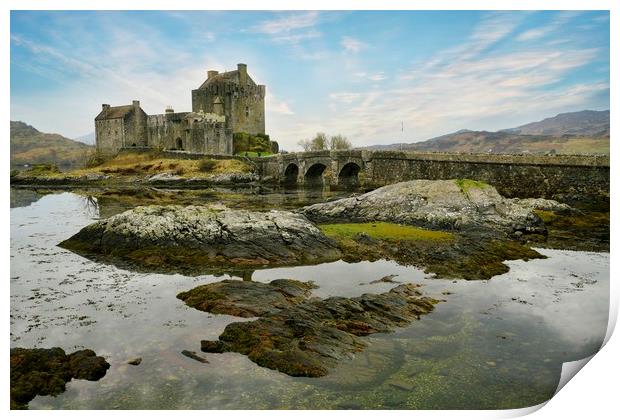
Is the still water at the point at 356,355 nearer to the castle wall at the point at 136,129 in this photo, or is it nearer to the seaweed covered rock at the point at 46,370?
the seaweed covered rock at the point at 46,370

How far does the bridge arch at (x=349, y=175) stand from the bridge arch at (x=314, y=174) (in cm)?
275

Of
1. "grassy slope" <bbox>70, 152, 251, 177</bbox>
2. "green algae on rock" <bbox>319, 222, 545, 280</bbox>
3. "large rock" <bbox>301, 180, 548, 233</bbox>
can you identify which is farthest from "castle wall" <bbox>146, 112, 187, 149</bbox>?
"green algae on rock" <bbox>319, 222, 545, 280</bbox>

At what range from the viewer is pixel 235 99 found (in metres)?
55.8

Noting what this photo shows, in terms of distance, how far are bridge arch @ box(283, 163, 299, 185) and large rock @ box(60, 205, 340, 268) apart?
3166 cm

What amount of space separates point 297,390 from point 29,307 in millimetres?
6820

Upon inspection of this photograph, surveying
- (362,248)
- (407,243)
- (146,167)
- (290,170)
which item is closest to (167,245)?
(362,248)

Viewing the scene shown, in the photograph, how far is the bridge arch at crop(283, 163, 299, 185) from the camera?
158 feet

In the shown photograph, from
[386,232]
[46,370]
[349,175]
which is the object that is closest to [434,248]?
[386,232]

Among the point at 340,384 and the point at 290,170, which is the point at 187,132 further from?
the point at 340,384

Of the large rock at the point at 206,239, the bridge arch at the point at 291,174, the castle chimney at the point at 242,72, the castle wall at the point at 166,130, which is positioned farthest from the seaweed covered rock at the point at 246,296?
the castle chimney at the point at 242,72

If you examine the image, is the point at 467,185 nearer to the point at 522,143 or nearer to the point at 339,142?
the point at 522,143

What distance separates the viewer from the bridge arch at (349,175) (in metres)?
Answer: 41.9

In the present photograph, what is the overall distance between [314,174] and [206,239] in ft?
110

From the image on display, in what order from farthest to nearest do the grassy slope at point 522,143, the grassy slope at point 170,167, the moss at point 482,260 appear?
1. the grassy slope at point 170,167
2. the grassy slope at point 522,143
3. the moss at point 482,260
